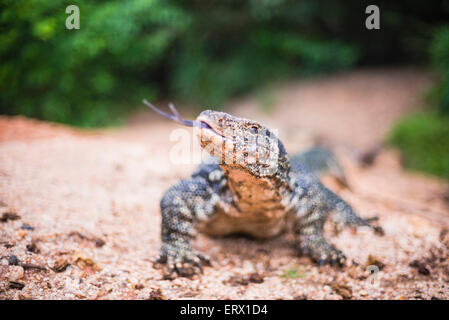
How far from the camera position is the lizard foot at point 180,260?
2645 mm

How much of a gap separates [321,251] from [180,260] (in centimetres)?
111

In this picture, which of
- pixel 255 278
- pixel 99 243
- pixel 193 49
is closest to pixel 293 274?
pixel 255 278

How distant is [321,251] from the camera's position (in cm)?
292

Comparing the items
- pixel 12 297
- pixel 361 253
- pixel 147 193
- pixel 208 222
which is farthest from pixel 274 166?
pixel 147 193

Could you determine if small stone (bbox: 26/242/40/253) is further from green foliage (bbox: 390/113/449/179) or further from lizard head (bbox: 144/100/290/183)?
green foliage (bbox: 390/113/449/179)

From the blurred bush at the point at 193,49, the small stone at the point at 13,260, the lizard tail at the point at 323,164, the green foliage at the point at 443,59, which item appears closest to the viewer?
the small stone at the point at 13,260

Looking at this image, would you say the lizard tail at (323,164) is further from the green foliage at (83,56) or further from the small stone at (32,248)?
the green foliage at (83,56)

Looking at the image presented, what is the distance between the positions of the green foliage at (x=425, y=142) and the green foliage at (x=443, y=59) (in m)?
0.27

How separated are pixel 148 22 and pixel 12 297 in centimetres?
782

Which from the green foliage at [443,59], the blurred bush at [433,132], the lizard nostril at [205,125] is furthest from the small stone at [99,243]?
the green foliage at [443,59]

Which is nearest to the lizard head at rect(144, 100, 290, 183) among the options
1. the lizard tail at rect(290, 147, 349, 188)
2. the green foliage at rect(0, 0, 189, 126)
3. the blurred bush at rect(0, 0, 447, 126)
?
the lizard tail at rect(290, 147, 349, 188)

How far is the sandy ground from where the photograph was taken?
2371 millimetres

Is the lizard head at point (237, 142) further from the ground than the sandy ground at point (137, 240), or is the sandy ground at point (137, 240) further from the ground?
the lizard head at point (237, 142)
